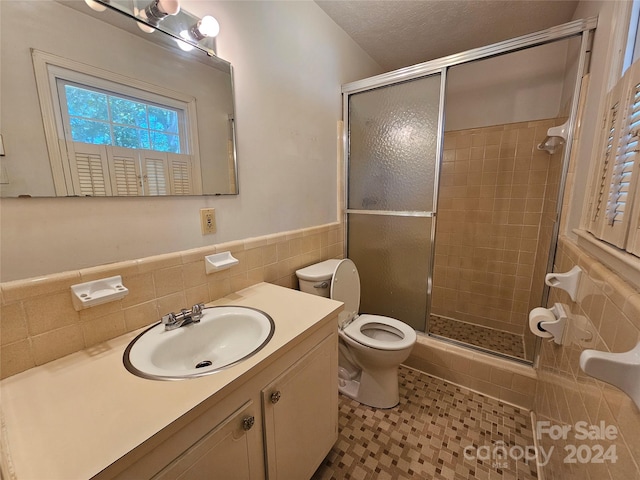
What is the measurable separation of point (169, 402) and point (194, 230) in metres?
0.70

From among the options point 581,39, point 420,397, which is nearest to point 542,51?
point 581,39

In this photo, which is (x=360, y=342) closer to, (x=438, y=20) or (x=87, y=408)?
(x=87, y=408)

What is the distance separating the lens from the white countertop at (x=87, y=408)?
491 mm

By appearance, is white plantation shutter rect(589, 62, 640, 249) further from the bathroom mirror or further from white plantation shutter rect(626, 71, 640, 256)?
the bathroom mirror

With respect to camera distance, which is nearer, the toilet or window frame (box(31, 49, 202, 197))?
window frame (box(31, 49, 202, 197))

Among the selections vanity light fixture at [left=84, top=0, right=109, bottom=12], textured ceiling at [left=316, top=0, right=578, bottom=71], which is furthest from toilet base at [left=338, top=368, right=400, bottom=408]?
textured ceiling at [left=316, top=0, right=578, bottom=71]

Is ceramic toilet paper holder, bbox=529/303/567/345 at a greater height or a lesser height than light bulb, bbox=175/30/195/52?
lesser

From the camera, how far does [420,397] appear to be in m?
1.68

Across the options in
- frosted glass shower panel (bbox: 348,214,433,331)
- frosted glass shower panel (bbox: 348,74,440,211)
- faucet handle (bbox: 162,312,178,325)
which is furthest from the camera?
frosted glass shower panel (bbox: 348,214,433,331)

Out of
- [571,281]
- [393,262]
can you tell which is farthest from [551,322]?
[393,262]

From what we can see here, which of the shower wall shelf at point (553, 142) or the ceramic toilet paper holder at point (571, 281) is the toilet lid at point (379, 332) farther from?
the shower wall shelf at point (553, 142)

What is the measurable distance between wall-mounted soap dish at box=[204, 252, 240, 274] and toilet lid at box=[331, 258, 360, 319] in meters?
0.61

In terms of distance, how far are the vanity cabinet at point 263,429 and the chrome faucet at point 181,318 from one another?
378 millimetres

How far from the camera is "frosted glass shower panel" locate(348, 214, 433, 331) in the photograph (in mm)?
1901
